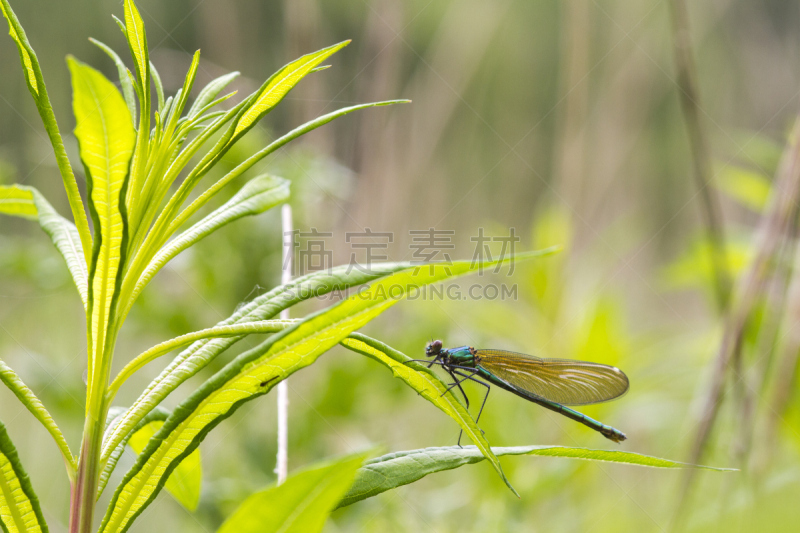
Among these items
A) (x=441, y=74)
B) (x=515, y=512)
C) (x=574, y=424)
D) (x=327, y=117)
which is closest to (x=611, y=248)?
(x=574, y=424)

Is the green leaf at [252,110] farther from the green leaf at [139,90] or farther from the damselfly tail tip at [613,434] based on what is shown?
the damselfly tail tip at [613,434]

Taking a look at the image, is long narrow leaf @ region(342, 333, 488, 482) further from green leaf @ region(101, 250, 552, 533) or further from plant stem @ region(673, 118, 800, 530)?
plant stem @ region(673, 118, 800, 530)

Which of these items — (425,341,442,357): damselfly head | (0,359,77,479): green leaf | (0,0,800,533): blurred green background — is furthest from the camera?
(0,0,800,533): blurred green background

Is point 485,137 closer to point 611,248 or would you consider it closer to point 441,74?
point 441,74

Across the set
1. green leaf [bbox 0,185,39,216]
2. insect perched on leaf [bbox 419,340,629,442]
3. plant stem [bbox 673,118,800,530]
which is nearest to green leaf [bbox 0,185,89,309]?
green leaf [bbox 0,185,39,216]

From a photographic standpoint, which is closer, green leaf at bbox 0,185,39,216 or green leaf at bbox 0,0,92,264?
green leaf at bbox 0,0,92,264
